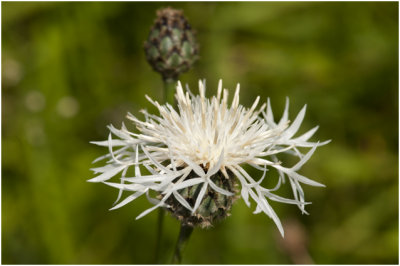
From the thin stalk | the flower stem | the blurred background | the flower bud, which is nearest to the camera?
the flower stem

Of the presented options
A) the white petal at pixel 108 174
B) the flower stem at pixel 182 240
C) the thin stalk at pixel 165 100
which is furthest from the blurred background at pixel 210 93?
the white petal at pixel 108 174

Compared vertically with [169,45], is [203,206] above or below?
below

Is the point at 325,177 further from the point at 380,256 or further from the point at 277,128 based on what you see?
the point at 277,128

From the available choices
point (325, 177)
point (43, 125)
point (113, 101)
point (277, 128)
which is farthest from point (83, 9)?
point (277, 128)

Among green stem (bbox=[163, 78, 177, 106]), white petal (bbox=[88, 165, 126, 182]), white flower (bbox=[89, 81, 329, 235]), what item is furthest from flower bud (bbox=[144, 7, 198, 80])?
white petal (bbox=[88, 165, 126, 182])

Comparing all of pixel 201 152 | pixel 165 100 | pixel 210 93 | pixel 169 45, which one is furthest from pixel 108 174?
pixel 210 93

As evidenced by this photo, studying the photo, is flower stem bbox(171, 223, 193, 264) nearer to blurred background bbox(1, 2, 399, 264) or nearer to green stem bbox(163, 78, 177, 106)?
green stem bbox(163, 78, 177, 106)

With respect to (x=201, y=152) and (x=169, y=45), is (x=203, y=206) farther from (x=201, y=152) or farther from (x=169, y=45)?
(x=169, y=45)
